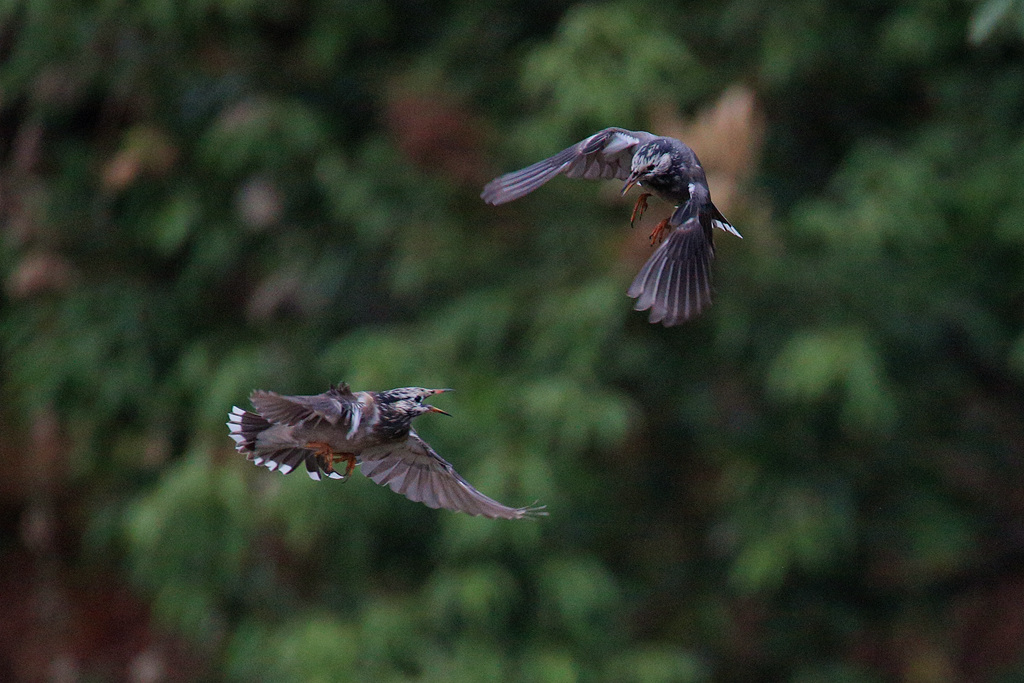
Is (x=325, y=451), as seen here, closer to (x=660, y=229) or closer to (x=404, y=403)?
(x=404, y=403)

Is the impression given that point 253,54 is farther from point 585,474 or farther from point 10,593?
point 10,593

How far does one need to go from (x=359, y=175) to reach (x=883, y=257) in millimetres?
2161

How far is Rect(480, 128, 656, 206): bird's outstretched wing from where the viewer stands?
83.7 inches

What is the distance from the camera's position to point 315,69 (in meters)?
5.22

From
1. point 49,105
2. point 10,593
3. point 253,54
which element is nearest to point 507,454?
point 253,54

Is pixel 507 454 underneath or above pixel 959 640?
above

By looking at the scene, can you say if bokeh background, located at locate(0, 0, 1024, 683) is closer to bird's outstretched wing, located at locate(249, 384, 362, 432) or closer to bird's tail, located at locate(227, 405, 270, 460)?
bird's tail, located at locate(227, 405, 270, 460)

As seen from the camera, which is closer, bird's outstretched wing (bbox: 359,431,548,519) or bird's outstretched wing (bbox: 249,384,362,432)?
bird's outstretched wing (bbox: 249,384,362,432)

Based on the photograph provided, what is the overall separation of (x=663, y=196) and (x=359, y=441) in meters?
0.70

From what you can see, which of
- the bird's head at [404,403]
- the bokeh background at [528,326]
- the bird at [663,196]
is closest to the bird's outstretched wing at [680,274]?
the bird at [663,196]

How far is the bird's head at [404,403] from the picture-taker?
212 centimetres

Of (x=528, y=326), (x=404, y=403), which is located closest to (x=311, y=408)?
(x=404, y=403)

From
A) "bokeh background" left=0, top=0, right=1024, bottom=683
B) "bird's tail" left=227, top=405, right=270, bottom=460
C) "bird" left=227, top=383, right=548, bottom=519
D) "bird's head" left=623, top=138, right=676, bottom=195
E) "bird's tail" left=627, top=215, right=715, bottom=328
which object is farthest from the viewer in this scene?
"bokeh background" left=0, top=0, right=1024, bottom=683

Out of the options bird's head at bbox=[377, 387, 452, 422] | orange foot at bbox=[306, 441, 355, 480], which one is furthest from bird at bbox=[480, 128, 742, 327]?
orange foot at bbox=[306, 441, 355, 480]
